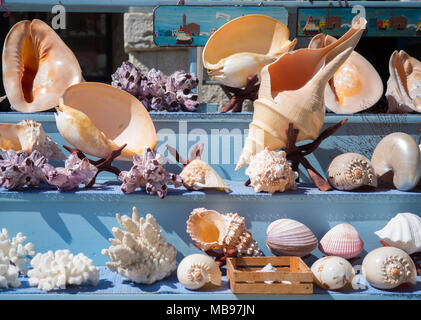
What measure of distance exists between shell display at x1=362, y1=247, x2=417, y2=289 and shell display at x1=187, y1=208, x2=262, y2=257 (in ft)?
1.16

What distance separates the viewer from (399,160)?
171 centimetres

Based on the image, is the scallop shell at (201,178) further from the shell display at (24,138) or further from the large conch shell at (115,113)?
the shell display at (24,138)

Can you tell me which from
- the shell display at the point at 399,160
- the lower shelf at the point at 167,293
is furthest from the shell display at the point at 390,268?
the shell display at the point at 399,160

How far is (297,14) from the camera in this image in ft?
7.52

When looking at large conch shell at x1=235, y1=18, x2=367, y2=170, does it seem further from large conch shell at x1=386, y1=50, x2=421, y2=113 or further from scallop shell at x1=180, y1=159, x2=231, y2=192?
large conch shell at x1=386, y1=50, x2=421, y2=113

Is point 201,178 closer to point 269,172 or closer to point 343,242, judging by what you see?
point 269,172

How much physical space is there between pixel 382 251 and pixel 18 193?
118 cm

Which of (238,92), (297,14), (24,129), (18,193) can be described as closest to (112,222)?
(18,193)

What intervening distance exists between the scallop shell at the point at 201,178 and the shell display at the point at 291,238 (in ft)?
0.72

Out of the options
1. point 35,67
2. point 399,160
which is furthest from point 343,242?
point 35,67

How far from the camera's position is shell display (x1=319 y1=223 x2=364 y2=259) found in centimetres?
160

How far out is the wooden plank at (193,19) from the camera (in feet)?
7.23

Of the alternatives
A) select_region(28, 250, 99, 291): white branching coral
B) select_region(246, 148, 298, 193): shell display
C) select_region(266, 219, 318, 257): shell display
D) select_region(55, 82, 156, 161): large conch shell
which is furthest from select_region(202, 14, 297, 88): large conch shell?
Answer: select_region(28, 250, 99, 291): white branching coral

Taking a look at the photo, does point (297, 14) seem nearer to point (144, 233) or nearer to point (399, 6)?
point (399, 6)
